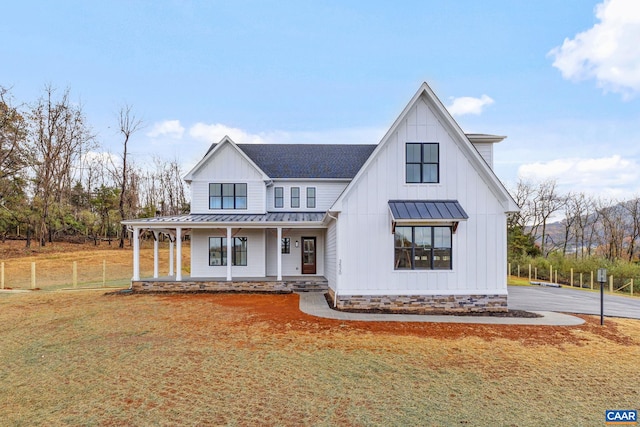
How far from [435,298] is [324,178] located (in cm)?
962

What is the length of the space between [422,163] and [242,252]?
10.2 meters

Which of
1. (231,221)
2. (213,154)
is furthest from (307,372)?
(213,154)

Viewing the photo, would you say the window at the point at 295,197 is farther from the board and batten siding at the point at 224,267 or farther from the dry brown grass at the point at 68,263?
the dry brown grass at the point at 68,263

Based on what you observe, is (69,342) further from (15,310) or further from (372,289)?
(372,289)

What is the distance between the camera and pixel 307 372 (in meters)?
6.10

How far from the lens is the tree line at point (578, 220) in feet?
130

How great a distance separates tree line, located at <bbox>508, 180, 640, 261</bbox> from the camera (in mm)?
39594

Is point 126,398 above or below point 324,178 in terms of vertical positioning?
below

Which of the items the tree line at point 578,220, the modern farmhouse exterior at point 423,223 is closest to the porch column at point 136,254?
the modern farmhouse exterior at point 423,223

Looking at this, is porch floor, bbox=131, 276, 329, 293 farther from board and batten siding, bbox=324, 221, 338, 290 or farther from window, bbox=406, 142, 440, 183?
window, bbox=406, 142, 440, 183

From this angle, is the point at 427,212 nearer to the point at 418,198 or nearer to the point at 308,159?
the point at 418,198

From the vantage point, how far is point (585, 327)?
952 cm

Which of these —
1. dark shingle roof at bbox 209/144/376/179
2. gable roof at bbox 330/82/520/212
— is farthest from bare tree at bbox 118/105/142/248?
gable roof at bbox 330/82/520/212

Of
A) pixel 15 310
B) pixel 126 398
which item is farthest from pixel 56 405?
pixel 15 310
